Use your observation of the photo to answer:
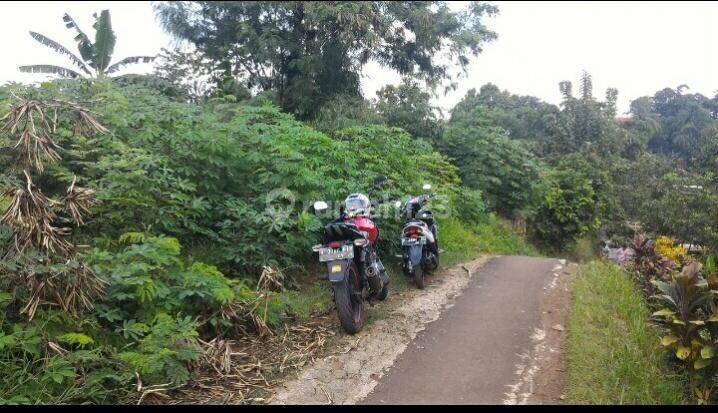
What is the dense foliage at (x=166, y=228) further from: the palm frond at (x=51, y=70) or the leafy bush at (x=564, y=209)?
the leafy bush at (x=564, y=209)

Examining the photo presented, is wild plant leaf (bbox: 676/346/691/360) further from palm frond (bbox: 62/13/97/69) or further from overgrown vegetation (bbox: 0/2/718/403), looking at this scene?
palm frond (bbox: 62/13/97/69)

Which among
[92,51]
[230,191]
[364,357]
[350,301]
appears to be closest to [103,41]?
[92,51]

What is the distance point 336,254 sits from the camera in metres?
4.79

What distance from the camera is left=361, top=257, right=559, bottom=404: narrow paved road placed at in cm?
387

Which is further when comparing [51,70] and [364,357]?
[51,70]

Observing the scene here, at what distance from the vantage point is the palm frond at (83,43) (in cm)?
1095

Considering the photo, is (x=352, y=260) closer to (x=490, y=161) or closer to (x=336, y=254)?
(x=336, y=254)

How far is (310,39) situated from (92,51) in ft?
15.6

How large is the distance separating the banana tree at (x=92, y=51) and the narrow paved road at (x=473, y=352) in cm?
865

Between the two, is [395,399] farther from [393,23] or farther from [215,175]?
[393,23]

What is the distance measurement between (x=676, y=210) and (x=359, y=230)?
7.92 metres

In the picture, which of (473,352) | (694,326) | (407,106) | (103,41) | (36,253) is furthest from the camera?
(407,106)

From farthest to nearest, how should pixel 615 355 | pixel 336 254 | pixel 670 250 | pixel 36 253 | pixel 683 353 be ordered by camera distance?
pixel 670 250
pixel 336 254
pixel 615 355
pixel 683 353
pixel 36 253

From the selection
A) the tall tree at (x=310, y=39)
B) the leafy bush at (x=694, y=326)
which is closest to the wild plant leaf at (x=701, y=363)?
the leafy bush at (x=694, y=326)
